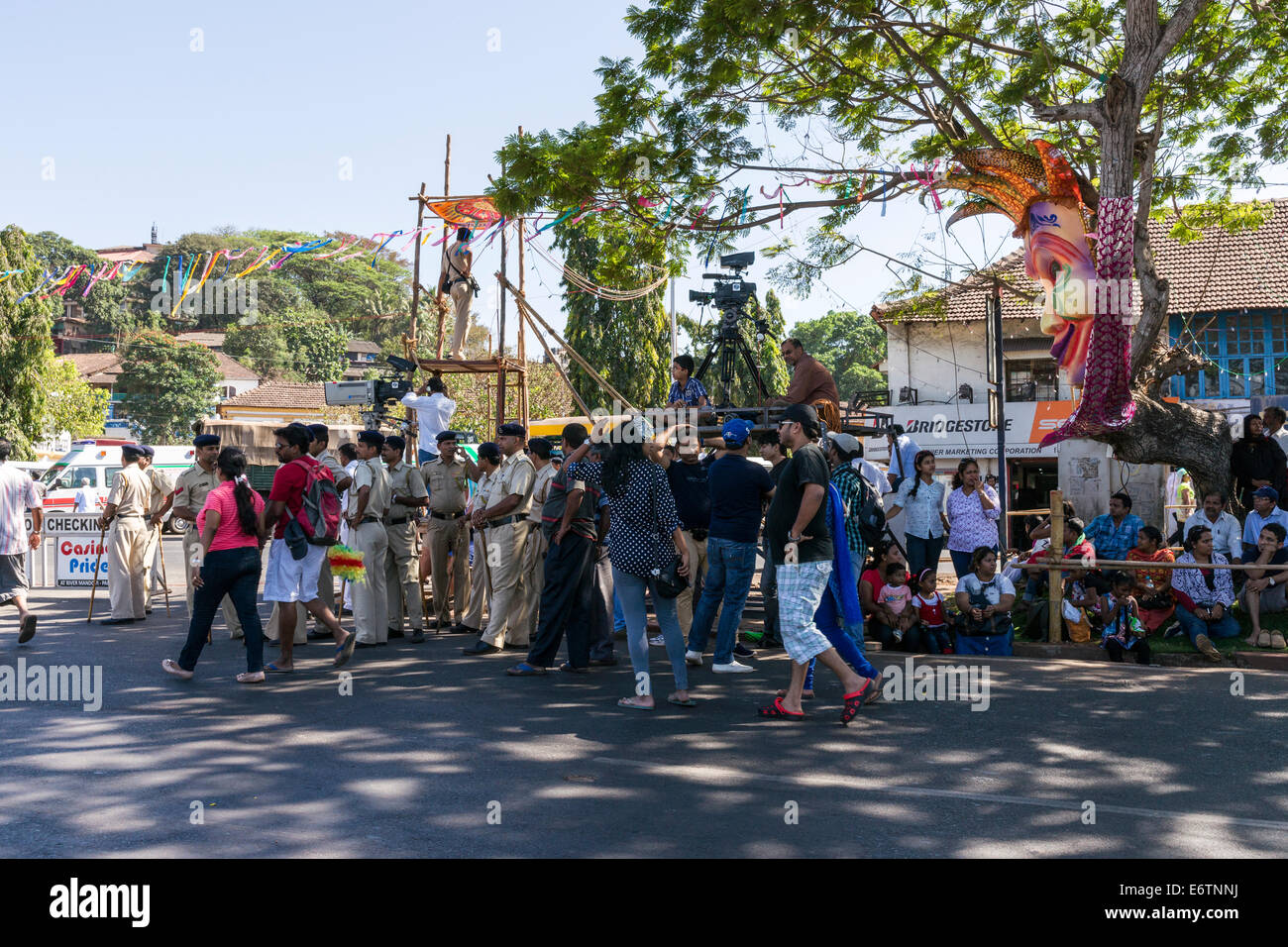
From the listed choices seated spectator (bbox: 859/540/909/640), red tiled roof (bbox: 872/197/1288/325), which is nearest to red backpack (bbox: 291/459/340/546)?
seated spectator (bbox: 859/540/909/640)

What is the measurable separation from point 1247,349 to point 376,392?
21.8 metres

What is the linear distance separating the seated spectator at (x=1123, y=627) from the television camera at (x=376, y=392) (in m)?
8.69

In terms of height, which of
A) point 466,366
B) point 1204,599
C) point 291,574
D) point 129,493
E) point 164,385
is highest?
point 164,385

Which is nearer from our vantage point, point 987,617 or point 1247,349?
point 987,617

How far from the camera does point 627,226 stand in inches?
547

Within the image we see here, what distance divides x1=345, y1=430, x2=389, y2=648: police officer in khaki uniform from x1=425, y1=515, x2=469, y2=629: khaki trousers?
2.29 ft

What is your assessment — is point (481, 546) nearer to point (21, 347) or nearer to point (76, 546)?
point (76, 546)

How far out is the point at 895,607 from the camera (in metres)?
10.2

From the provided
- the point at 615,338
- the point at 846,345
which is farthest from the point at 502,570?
the point at 846,345

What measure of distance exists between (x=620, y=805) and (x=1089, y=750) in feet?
9.42

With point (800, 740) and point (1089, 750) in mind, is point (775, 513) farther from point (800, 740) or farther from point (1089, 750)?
point (1089, 750)

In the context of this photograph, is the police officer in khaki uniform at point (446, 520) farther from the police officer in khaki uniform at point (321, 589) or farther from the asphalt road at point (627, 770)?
the asphalt road at point (627, 770)

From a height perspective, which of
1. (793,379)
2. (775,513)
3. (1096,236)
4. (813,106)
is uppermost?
(813,106)
